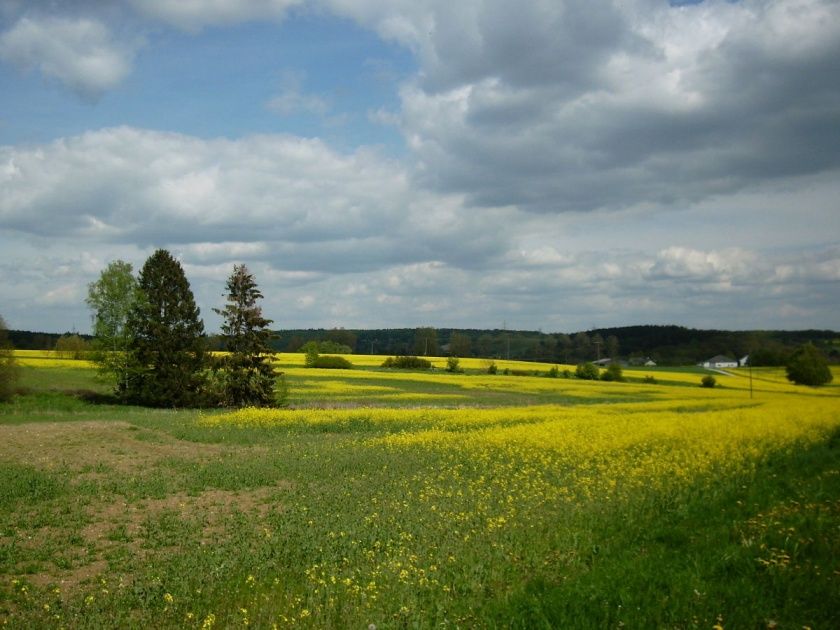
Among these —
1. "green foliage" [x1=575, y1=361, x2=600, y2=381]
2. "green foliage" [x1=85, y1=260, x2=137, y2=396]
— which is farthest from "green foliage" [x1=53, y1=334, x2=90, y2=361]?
"green foliage" [x1=575, y1=361, x2=600, y2=381]

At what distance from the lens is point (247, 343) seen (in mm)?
39500

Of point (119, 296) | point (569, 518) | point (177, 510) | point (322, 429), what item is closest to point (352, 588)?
point (569, 518)

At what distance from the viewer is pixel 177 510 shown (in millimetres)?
12688

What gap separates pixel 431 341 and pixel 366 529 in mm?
131264

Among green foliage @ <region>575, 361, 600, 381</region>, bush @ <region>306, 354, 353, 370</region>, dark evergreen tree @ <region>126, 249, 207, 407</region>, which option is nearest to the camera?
dark evergreen tree @ <region>126, 249, 207, 407</region>

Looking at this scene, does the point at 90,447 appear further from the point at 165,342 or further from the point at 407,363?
the point at 407,363

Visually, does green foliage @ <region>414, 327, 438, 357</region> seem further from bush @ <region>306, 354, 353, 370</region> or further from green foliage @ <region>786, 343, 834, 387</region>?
green foliage @ <region>786, 343, 834, 387</region>

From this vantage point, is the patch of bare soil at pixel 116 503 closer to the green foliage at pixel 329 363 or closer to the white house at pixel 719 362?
the green foliage at pixel 329 363

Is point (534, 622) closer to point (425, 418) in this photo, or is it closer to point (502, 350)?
point (425, 418)

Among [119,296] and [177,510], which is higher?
[119,296]

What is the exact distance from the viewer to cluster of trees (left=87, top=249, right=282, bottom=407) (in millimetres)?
39531

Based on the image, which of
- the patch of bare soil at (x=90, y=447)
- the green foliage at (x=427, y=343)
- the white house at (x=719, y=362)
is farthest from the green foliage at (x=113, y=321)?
the white house at (x=719, y=362)

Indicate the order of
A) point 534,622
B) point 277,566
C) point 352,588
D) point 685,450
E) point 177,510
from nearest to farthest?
point 534,622, point 352,588, point 277,566, point 177,510, point 685,450

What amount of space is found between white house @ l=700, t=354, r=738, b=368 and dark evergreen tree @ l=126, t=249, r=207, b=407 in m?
110
